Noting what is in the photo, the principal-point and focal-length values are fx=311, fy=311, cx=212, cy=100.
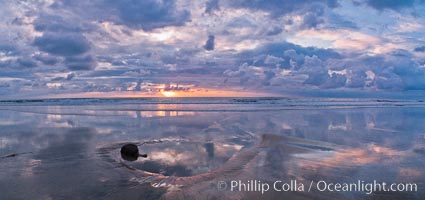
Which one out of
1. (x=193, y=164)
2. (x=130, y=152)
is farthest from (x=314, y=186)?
(x=130, y=152)

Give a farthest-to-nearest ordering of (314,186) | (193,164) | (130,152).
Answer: (130,152), (193,164), (314,186)

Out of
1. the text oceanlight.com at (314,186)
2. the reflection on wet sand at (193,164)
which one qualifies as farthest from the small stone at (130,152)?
the text oceanlight.com at (314,186)

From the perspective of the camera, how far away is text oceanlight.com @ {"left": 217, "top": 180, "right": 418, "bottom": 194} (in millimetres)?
7277

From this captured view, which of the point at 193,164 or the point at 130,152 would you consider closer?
the point at 193,164

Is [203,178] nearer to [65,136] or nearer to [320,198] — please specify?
[320,198]

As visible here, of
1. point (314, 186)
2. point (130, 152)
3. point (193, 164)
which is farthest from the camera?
point (130, 152)

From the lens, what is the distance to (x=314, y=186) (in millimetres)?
7520

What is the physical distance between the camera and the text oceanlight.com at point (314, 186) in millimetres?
7277

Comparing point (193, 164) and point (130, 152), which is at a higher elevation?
point (130, 152)

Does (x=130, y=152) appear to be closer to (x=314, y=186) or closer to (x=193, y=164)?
(x=193, y=164)

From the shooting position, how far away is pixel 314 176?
8.49m

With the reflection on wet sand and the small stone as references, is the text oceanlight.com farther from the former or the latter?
the small stone

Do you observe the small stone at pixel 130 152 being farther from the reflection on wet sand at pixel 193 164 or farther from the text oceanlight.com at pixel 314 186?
the text oceanlight.com at pixel 314 186

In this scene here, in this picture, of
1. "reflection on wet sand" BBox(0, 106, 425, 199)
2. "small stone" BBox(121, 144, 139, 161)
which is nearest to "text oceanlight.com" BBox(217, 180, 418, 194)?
"reflection on wet sand" BBox(0, 106, 425, 199)
